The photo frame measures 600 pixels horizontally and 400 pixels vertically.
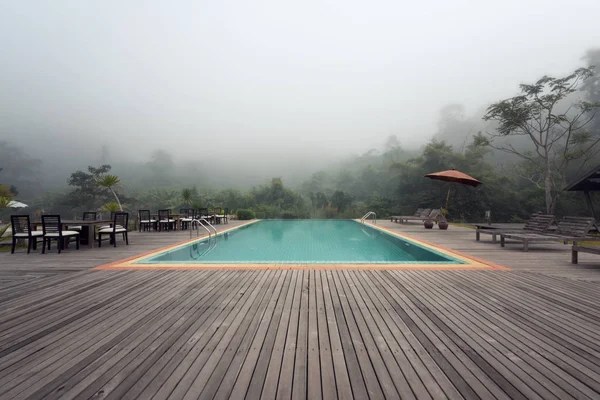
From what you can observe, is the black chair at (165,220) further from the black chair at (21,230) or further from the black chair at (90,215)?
the black chair at (21,230)

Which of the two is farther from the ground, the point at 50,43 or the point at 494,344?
the point at 50,43

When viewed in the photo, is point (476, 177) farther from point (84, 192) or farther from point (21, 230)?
point (84, 192)

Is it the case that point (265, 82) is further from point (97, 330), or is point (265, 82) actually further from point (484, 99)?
point (97, 330)

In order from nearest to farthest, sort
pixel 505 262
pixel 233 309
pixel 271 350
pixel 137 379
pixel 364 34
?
pixel 137 379, pixel 271 350, pixel 233 309, pixel 505 262, pixel 364 34

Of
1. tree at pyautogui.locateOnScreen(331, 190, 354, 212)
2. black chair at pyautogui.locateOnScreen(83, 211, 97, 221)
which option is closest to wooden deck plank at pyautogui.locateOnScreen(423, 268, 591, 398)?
black chair at pyautogui.locateOnScreen(83, 211, 97, 221)

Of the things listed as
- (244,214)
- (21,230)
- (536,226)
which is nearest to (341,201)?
(244,214)

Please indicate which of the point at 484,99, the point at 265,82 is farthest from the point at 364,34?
the point at 484,99

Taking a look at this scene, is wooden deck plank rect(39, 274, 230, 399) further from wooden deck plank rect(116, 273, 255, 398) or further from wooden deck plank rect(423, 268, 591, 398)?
wooden deck plank rect(423, 268, 591, 398)

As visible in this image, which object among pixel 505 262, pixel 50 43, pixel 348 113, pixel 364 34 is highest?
pixel 364 34

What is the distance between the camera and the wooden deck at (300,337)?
1.21 meters

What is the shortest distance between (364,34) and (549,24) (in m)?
18.2

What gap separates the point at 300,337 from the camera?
5.44 ft

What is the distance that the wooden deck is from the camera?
121 centimetres

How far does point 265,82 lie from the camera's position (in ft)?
122
